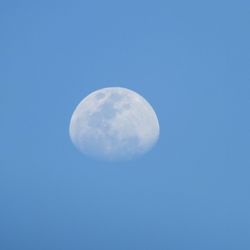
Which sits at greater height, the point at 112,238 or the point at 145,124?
the point at 145,124

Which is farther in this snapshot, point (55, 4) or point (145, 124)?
point (55, 4)

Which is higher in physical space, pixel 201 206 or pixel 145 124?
pixel 145 124

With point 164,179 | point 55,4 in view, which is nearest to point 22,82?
point 55,4

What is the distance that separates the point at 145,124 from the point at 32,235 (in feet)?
3.17

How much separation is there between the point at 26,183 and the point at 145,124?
0.81 meters

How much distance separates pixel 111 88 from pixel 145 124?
1.01 ft

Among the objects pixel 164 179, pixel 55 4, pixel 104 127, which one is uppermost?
pixel 55 4

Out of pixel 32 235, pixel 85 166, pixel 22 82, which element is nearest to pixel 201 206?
Result: pixel 85 166

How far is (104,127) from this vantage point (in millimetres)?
2566

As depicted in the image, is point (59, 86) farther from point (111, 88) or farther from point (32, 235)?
point (32, 235)

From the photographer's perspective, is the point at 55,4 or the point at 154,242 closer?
the point at 154,242

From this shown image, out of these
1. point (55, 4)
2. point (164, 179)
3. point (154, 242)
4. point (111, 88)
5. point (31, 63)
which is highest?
point (55, 4)

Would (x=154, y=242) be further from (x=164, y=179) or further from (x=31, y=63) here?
(x=31, y=63)

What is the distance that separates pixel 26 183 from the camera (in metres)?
2.69
